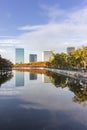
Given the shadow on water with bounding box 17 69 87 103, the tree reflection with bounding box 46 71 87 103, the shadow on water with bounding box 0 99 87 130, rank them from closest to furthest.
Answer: the shadow on water with bounding box 0 99 87 130, the tree reflection with bounding box 46 71 87 103, the shadow on water with bounding box 17 69 87 103

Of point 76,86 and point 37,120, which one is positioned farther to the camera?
point 76,86

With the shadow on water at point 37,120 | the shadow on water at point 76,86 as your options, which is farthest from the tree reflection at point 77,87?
the shadow on water at point 37,120

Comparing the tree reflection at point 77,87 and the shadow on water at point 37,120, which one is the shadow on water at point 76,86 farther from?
the shadow on water at point 37,120

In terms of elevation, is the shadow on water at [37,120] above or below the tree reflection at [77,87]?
below

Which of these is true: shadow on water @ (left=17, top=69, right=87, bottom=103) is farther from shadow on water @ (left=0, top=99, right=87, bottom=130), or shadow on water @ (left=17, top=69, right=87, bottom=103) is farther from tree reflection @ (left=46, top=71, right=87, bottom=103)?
shadow on water @ (left=0, top=99, right=87, bottom=130)

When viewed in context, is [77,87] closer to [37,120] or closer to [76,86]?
[76,86]

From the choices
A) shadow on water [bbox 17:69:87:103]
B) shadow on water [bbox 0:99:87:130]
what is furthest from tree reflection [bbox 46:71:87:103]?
shadow on water [bbox 0:99:87:130]

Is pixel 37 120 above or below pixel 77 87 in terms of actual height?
below

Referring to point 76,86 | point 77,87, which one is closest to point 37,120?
point 77,87

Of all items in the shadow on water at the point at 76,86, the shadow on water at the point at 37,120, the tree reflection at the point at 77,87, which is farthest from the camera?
the shadow on water at the point at 76,86

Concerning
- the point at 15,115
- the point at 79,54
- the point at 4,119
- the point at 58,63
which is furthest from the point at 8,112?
the point at 58,63

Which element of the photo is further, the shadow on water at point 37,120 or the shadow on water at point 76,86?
the shadow on water at point 76,86

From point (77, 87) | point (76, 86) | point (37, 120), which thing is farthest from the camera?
point (76, 86)

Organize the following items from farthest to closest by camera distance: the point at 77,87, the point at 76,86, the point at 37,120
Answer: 1. the point at 76,86
2. the point at 77,87
3. the point at 37,120
